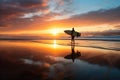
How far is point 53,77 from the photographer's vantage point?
8.60 m

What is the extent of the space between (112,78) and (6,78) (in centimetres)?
552

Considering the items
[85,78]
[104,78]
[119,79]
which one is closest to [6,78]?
[85,78]

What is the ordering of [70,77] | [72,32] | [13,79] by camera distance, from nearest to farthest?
[13,79] < [70,77] < [72,32]

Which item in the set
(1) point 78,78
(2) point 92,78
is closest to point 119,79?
(2) point 92,78

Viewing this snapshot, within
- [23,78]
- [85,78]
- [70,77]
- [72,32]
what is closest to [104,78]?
[85,78]

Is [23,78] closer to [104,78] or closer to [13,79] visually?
[13,79]

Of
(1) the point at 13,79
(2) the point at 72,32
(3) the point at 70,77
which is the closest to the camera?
(1) the point at 13,79

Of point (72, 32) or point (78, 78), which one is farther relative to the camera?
point (72, 32)

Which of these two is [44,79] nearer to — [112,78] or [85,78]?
[85,78]

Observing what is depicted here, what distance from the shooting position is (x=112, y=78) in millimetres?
8672

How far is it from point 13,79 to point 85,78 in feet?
12.1

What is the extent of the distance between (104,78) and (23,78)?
167 inches

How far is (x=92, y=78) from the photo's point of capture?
8.60 m

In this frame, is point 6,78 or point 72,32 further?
A: point 72,32
